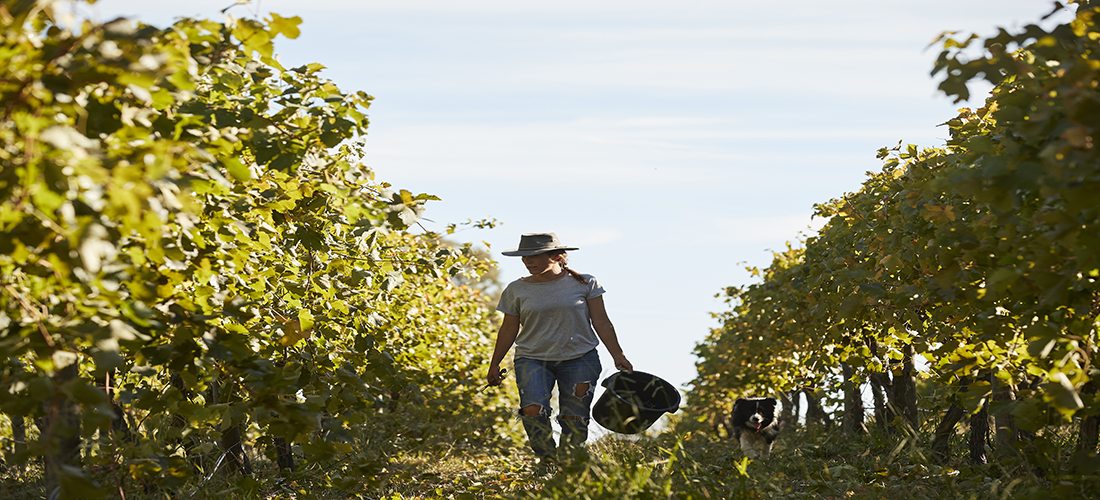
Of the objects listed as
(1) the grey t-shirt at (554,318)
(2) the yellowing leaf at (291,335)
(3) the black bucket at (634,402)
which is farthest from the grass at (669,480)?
(1) the grey t-shirt at (554,318)

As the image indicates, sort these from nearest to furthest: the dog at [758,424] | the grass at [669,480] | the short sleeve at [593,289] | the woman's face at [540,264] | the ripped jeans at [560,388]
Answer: the grass at [669,480]
the ripped jeans at [560,388]
the woman's face at [540,264]
the short sleeve at [593,289]
the dog at [758,424]

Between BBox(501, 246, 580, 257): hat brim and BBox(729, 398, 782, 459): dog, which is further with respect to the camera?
BBox(729, 398, 782, 459): dog

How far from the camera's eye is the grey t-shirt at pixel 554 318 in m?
5.48

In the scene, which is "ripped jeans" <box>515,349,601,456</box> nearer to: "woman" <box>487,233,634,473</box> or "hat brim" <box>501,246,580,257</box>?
"woman" <box>487,233,634,473</box>

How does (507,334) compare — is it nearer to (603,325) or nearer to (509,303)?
(509,303)

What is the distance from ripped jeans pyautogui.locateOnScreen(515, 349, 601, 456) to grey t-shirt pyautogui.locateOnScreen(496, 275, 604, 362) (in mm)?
73

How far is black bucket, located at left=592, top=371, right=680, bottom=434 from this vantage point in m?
4.76

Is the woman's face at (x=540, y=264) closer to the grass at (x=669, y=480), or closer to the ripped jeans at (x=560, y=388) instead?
the ripped jeans at (x=560, y=388)

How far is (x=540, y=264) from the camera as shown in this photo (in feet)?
18.2

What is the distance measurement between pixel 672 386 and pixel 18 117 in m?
3.90

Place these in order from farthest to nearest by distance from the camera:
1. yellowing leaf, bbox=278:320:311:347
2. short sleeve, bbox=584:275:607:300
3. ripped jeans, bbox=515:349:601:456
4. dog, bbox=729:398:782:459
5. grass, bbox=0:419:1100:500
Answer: dog, bbox=729:398:782:459, short sleeve, bbox=584:275:607:300, ripped jeans, bbox=515:349:601:456, yellowing leaf, bbox=278:320:311:347, grass, bbox=0:419:1100:500

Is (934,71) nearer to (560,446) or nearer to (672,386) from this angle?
(560,446)

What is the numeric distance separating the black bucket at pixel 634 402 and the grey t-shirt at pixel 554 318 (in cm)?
39

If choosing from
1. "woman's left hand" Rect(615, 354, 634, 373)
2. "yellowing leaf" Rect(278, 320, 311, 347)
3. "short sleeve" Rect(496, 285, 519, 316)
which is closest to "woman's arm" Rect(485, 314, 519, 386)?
"short sleeve" Rect(496, 285, 519, 316)
